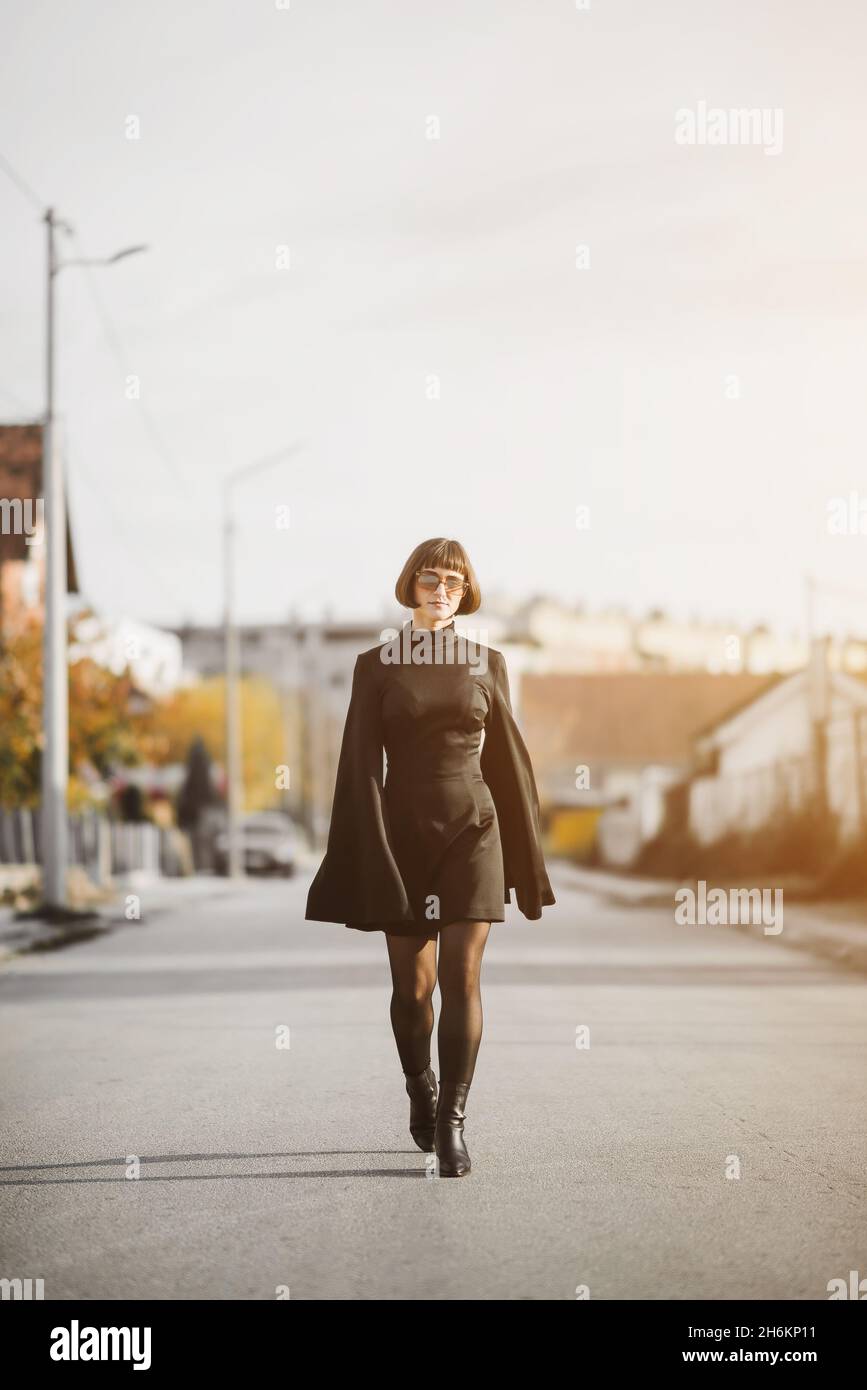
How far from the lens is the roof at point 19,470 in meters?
35.6

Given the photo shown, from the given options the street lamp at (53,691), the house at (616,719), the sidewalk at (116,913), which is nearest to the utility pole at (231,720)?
the sidewalk at (116,913)

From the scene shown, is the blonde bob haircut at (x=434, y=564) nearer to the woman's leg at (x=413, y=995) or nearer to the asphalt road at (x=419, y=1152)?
the woman's leg at (x=413, y=995)

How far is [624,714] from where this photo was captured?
90000mm

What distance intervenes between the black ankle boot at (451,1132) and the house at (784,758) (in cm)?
2000

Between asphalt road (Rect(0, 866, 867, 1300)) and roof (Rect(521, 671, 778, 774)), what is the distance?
74.5 meters

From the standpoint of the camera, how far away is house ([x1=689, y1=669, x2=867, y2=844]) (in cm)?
2691

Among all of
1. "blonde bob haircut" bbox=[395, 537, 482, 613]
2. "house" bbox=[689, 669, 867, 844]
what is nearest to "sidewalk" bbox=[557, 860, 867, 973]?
"house" bbox=[689, 669, 867, 844]

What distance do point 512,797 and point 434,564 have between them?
32.4 inches

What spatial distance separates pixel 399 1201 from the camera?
570cm

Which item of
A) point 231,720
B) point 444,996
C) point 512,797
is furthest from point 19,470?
point 444,996

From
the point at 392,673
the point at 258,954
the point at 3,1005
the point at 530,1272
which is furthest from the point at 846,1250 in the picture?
the point at 258,954

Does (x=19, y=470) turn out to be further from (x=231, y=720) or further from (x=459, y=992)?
(x=459, y=992)
